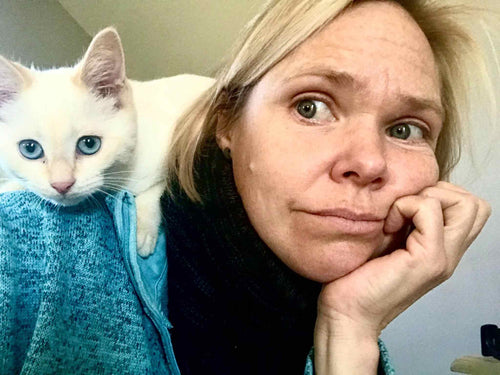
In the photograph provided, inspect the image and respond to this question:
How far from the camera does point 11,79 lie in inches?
32.9

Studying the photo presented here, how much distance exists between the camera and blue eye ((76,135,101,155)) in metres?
0.87

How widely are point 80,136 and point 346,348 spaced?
2.03 ft

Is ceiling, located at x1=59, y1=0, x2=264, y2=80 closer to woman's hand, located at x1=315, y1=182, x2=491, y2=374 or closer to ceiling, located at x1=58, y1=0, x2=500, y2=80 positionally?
ceiling, located at x1=58, y1=0, x2=500, y2=80

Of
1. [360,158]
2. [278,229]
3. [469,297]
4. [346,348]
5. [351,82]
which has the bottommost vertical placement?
[469,297]

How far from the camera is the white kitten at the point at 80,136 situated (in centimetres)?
82

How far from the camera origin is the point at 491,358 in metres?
1.31

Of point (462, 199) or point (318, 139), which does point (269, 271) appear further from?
point (462, 199)

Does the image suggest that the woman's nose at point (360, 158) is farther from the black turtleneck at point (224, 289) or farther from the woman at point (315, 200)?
the black turtleneck at point (224, 289)

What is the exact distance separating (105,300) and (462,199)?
0.64 metres

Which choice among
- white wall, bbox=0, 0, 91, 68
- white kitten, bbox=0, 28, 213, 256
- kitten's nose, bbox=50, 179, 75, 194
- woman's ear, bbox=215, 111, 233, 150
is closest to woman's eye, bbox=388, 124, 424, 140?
woman's ear, bbox=215, 111, 233, 150

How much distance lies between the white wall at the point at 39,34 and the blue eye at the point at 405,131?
4.14ft

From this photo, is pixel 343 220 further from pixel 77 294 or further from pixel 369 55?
pixel 77 294

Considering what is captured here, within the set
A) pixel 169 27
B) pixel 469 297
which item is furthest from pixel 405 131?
pixel 169 27

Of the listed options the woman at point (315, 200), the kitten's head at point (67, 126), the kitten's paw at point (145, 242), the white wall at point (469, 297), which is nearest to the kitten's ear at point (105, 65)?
the kitten's head at point (67, 126)
